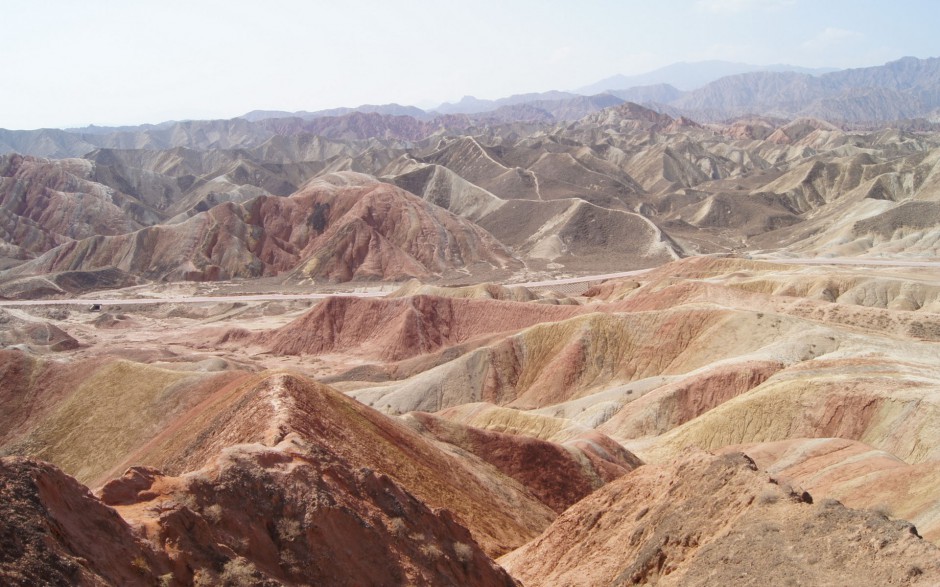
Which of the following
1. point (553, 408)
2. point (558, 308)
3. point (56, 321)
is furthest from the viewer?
point (56, 321)

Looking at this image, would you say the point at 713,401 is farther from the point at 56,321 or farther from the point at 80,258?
the point at 80,258

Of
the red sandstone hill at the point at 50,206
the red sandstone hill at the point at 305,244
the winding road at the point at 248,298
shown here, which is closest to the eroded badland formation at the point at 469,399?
the red sandstone hill at the point at 305,244

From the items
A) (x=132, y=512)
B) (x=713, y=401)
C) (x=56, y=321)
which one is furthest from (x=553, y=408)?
(x=56, y=321)

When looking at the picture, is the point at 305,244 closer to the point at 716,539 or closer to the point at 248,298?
the point at 248,298

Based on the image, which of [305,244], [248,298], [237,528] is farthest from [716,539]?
[305,244]

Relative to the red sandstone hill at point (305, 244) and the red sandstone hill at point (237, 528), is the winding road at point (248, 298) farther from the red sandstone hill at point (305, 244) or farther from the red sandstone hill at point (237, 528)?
the red sandstone hill at point (237, 528)

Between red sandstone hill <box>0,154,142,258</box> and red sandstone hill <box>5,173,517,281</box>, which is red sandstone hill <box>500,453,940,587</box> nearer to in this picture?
red sandstone hill <box>5,173,517,281</box>

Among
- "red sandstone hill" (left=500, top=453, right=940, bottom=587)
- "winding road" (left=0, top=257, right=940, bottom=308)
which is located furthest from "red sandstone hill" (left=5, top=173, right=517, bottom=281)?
"red sandstone hill" (left=500, top=453, right=940, bottom=587)
